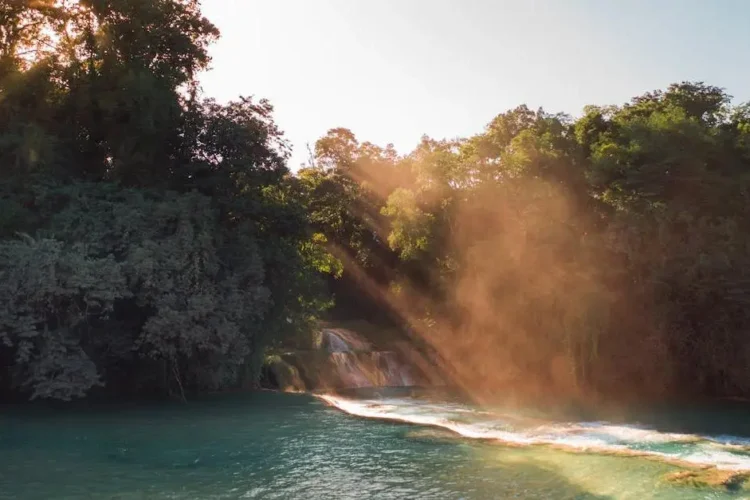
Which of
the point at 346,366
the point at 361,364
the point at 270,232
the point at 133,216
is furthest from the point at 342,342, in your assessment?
the point at 133,216

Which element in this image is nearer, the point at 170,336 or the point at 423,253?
the point at 170,336

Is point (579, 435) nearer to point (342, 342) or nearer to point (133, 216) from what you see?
point (133, 216)

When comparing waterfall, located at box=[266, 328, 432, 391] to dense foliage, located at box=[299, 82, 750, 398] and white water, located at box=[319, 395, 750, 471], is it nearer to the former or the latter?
dense foliage, located at box=[299, 82, 750, 398]

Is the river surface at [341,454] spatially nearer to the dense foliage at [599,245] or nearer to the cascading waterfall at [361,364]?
the dense foliage at [599,245]

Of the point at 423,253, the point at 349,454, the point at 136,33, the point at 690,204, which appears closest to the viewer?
the point at 349,454

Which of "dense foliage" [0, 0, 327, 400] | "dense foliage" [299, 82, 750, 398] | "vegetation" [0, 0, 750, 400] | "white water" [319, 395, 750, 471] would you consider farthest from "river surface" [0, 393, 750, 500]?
"dense foliage" [299, 82, 750, 398]

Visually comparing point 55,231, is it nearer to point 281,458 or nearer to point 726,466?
point 281,458

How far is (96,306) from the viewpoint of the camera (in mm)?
22469

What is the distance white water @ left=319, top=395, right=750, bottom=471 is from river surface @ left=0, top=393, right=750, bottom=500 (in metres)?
0.06

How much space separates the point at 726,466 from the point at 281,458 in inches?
399

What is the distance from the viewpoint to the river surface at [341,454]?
39.0 ft

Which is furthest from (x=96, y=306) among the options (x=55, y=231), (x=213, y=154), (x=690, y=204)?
(x=690, y=204)

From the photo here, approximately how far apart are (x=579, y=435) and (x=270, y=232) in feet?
52.2

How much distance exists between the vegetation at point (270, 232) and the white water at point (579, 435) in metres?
7.18
